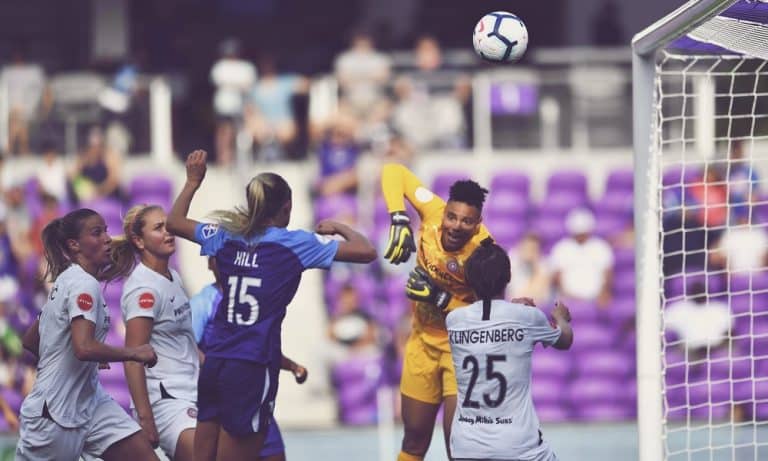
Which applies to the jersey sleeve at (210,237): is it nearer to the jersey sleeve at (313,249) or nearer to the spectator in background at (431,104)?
the jersey sleeve at (313,249)

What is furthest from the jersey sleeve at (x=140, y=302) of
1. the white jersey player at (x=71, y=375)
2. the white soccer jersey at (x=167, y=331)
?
the white jersey player at (x=71, y=375)

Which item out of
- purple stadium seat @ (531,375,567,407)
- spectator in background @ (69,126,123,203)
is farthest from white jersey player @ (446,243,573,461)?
spectator in background @ (69,126,123,203)

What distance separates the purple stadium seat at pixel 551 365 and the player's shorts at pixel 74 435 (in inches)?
347

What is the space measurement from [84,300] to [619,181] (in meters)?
10.2

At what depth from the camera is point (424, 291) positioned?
8.31 meters

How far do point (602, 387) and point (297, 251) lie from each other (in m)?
9.28

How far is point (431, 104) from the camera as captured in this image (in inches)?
650

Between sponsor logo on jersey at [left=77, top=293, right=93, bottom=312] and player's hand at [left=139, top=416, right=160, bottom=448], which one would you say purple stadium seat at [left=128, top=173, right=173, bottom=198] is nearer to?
player's hand at [left=139, top=416, right=160, bottom=448]

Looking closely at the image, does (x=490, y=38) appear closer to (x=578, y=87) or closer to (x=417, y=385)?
(x=417, y=385)

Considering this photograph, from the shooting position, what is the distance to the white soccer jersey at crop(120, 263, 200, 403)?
8133 mm

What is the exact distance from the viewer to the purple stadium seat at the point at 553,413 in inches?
634

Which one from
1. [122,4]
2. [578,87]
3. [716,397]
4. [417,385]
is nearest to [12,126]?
[122,4]

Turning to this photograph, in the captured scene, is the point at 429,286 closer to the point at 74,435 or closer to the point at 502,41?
the point at 502,41

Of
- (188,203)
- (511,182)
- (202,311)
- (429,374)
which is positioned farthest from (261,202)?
(511,182)
